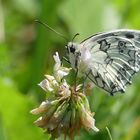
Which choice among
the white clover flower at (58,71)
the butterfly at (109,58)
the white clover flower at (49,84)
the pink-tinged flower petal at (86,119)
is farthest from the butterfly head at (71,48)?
the pink-tinged flower petal at (86,119)

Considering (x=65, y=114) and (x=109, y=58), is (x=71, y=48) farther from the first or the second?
(x=65, y=114)

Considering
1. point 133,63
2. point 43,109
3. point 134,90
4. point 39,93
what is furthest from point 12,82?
point 43,109

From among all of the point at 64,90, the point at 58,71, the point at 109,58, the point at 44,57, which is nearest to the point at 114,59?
the point at 109,58

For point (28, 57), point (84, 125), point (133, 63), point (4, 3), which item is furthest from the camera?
point (4, 3)

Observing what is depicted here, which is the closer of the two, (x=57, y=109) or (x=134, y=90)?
(x=57, y=109)

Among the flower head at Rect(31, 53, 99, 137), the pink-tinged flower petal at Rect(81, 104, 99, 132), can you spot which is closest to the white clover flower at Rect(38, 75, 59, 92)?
the flower head at Rect(31, 53, 99, 137)

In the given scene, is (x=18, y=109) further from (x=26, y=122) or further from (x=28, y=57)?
(x=28, y=57)

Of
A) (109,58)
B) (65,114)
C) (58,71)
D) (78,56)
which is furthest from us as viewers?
(109,58)
